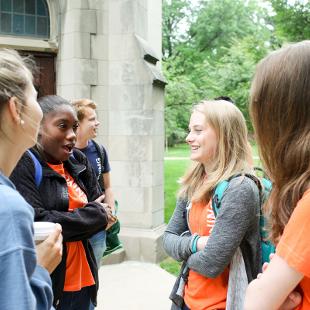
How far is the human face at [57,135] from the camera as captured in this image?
290cm

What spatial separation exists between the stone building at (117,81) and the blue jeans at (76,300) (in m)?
3.84

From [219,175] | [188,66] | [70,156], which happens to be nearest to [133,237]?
[70,156]

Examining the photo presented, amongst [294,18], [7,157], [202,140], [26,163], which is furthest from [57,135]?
[294,18]

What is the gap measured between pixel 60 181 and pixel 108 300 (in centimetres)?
308

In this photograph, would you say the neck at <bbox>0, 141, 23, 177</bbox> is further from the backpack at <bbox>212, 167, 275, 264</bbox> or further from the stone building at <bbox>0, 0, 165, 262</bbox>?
the stone building at <bbox>0, 0, 165, 262</bbox>

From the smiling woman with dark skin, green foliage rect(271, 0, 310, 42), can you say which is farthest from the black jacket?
green foliage rect(271, 0, 310, 42)

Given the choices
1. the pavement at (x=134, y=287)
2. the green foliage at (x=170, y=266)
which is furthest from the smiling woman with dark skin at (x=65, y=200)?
the green foliage at (x=170, y=266)

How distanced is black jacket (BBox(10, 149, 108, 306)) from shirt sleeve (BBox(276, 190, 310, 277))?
5.48 ft

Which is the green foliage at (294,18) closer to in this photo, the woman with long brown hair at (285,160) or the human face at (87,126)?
the human face at (87,126)

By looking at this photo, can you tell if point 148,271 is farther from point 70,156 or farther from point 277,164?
point 277,164

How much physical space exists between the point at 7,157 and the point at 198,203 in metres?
1.48

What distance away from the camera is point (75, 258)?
2.97m

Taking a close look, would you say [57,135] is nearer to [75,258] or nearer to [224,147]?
[75,258]

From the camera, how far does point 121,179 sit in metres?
7.06
